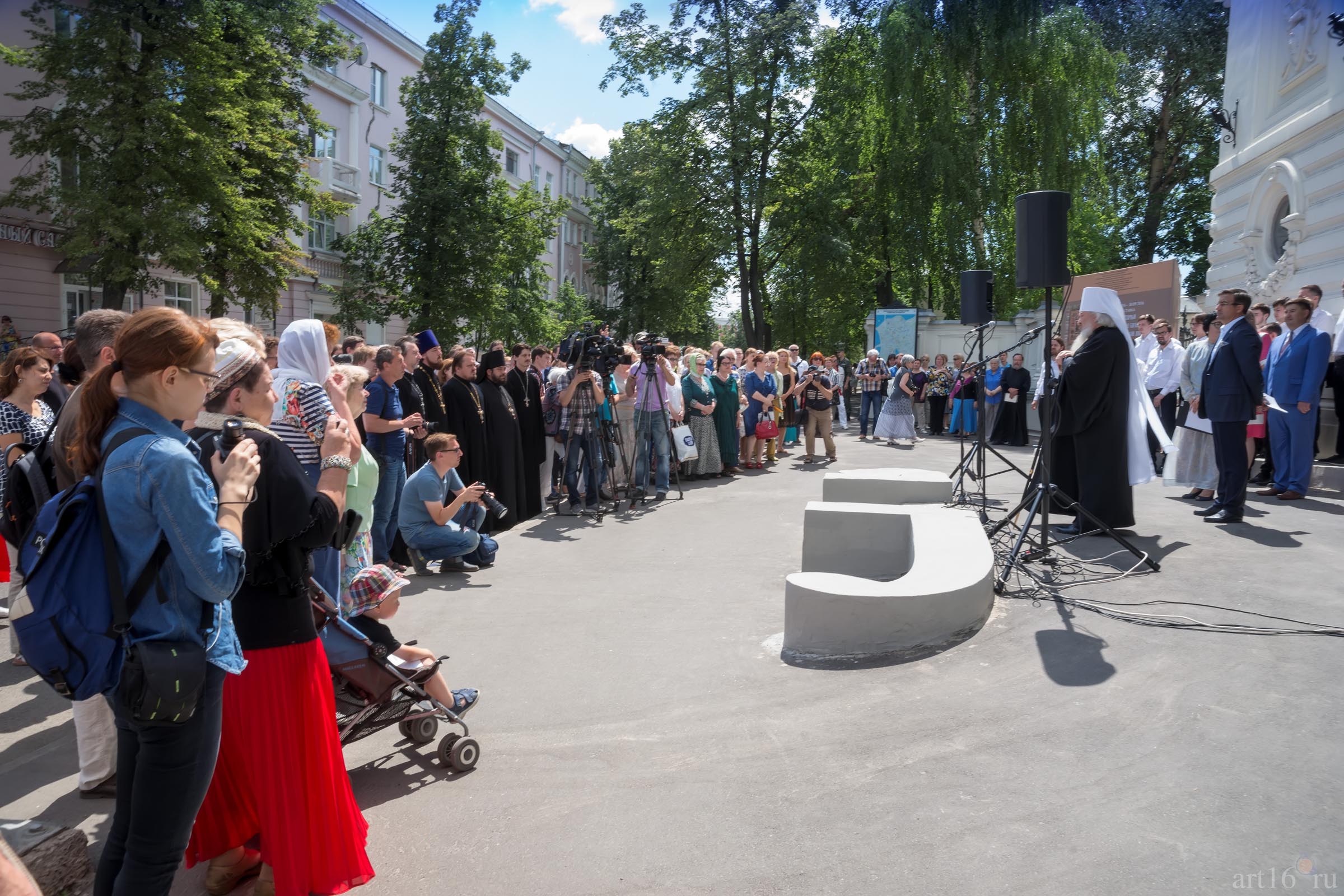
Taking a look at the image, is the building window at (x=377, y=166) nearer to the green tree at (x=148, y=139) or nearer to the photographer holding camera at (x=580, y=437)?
the green tree at (x=148, y=139)

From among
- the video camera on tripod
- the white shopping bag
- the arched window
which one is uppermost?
the arched window

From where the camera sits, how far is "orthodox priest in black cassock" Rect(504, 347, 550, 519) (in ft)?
35.2

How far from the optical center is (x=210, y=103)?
1945 cm

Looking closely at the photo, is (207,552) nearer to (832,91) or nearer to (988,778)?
(988,778)

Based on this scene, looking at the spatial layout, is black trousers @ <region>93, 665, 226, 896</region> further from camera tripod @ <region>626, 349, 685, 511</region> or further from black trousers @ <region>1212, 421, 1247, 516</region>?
black trousers @ <region>1212, 421, 1247, 516</region>

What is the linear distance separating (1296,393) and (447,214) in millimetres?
23919

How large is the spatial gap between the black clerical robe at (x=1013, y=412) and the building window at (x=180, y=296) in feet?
69.1

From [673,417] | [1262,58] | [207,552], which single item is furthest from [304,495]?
[1262,58]

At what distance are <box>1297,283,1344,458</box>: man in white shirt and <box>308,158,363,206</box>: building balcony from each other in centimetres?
2863

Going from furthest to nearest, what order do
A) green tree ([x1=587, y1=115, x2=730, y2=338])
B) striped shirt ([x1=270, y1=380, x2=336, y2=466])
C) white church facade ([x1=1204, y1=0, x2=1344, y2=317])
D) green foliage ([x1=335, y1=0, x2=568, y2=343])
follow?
green tree ([x1=587, y1=115, x2=730, y2=338])
green foliage ([x1=335, y1=0, x2=568, y2=343])
white church facade ([x1=1204, y1=0, x2=1344, y2=317])
striped shirt ([x1=270, y1=380, x2=336, y2=466])

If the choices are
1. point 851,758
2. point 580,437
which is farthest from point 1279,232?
point 851,758

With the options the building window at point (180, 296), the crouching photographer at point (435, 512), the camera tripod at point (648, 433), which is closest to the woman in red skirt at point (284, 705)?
the crouching photographer at point (435, 512)

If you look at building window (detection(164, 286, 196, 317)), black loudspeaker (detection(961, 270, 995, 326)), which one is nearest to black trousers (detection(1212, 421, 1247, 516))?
black loudspeaker (detection(961, 270, 995, 326))

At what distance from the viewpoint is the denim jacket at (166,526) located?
2301 millimetres
